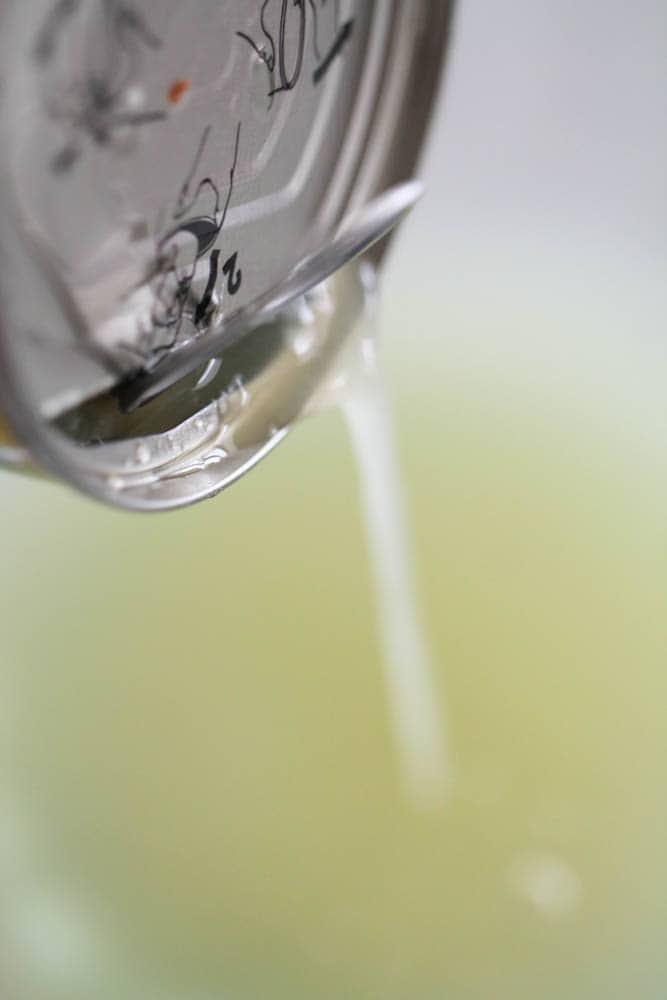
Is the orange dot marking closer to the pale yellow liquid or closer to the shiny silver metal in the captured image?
the shiny silver metal

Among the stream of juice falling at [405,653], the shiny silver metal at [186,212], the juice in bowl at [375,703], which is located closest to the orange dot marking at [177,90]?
the shiny silver metal at [186,212]

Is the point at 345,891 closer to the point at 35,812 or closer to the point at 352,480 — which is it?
the point at 35,812

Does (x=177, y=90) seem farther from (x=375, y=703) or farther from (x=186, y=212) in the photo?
(x=375, y=703)

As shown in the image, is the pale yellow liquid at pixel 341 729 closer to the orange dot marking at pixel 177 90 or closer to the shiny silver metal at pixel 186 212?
the shiny silver metal at pixel 186 212

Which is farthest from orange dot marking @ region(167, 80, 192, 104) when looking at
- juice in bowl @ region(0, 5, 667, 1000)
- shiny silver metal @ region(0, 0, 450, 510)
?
juice in bowl @ region(0, 5, 667, 1000)

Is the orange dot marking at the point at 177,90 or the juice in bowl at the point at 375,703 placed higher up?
the orange dot marking at the point at 177,90

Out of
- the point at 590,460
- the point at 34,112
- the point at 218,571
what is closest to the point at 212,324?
the point at 34,112
